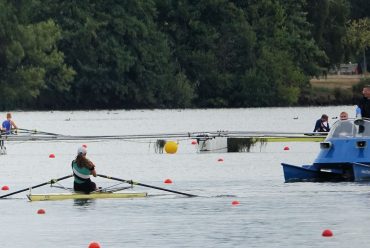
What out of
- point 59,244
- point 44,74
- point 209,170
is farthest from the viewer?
point 44,74

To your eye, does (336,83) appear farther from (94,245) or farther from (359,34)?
(94,245)

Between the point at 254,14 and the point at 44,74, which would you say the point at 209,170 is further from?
the point at 254,14

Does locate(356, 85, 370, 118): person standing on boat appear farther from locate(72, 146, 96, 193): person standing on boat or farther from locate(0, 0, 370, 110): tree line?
locate(0, 0, 370, 110): tree line

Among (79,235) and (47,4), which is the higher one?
(47,4)

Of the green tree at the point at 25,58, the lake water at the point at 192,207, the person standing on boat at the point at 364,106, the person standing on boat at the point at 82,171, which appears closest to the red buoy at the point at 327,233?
the lake water at the point at 192,207

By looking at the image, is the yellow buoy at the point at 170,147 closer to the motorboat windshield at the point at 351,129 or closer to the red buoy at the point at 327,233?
the motorboat windshield at the point at 351,129

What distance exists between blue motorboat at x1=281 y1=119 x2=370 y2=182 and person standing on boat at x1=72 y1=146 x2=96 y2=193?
6.44 metres

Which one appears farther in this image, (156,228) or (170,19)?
(170,19)

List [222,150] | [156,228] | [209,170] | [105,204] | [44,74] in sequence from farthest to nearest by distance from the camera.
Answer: [44,74]
[222,150]
[209,170]
[105,204]
[156,228]

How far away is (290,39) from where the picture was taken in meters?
126

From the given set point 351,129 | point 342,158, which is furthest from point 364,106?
point 342,158

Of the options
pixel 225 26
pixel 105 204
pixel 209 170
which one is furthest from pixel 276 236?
pixel 225 26

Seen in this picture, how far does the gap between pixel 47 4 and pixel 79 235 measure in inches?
3619

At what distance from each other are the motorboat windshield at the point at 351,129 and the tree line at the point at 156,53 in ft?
249
